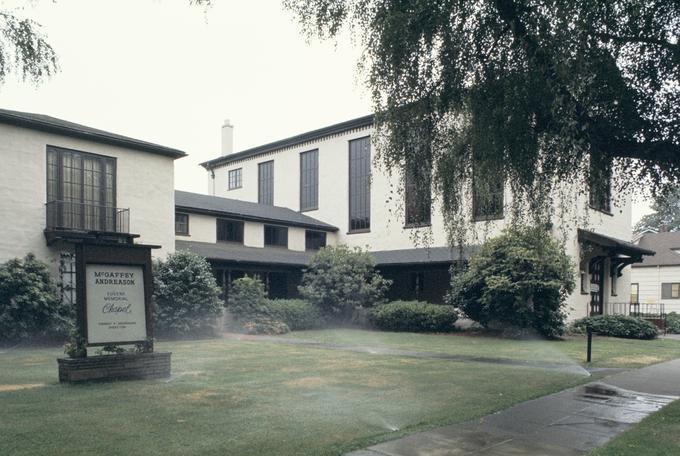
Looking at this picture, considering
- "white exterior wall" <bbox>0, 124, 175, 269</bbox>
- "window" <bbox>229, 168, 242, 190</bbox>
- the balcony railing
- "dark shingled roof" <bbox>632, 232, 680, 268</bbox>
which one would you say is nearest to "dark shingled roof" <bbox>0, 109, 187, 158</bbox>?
"white exterior wall" <bbox>0, 124, 175, 269</bbox>

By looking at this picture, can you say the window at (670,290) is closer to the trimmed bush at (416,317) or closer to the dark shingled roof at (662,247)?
the dark shingled roof at (662,247)

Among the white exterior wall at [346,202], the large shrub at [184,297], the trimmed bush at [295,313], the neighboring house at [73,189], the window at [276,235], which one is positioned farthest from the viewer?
the window at [276,235]

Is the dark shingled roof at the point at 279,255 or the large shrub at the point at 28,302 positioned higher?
the dark shingled roof at the point at 279,255

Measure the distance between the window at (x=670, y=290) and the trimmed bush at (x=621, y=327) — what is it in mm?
21297

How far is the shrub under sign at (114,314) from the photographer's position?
10820 millimetres

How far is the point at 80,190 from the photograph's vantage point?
22281 mm

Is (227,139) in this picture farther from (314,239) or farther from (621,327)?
(621,327)

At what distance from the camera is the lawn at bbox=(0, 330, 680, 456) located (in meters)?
6.63

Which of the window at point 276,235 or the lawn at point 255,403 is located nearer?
the lawn at point 255,403

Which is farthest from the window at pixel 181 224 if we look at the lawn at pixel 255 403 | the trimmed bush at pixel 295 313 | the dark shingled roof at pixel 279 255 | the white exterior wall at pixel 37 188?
the lawn at pixel 255 403

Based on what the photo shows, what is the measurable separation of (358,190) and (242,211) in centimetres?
734

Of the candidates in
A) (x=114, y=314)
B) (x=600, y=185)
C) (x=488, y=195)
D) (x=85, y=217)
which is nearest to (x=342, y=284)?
(x=85, y=217)

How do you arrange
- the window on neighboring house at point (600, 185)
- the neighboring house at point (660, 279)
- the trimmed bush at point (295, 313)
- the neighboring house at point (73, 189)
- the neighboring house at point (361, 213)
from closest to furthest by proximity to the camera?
1. the window on neighboring house at point (600, 185)
2. the neighboring house at point (73, 189)
3. the trimmed bush at point (295, 313)
4. the neighboring house at point (361, 213)
5. the neighboring house at point (660, 279)

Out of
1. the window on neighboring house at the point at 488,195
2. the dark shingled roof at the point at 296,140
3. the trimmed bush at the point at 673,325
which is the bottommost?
the trimmed bush at the point at 673,325
